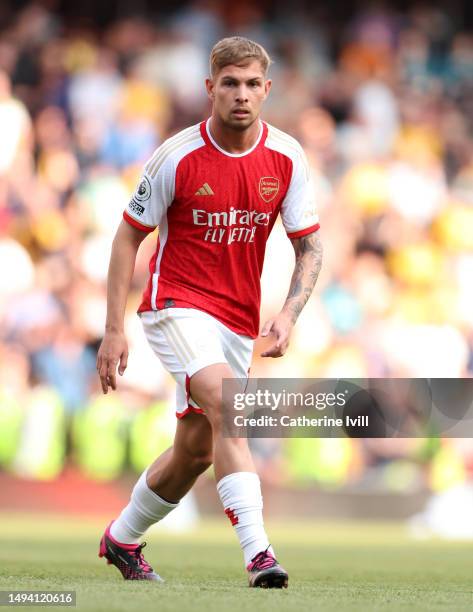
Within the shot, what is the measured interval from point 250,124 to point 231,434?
1349 millimetres

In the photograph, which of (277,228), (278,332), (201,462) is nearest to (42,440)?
(277,228)

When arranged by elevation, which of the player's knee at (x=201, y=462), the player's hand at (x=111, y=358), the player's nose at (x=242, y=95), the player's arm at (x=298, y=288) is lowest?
the player's knee at (x=201, y=462)

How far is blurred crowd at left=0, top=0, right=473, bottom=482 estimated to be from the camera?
14359 mm

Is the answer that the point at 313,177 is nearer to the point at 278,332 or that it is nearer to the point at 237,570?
the point at 237,570

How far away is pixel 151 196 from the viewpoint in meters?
6.20

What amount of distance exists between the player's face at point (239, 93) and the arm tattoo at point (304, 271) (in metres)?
0.64

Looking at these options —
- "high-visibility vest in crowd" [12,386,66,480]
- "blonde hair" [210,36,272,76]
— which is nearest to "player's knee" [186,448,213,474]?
"blonde hair" [210,36,272,76]

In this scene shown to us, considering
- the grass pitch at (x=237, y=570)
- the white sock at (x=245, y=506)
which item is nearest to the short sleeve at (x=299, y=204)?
the white sock at (x=245, y=506)

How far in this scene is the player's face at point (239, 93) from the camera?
6.09 metres

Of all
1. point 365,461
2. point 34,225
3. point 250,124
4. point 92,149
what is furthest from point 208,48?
point 250,124

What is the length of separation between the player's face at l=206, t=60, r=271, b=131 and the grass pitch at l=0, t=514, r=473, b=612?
6.49ft

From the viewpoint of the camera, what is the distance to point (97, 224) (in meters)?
15.5

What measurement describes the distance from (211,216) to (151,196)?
0.90 feet

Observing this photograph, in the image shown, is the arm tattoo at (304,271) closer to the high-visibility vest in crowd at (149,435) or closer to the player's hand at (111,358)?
the player's hand at (111,358)
